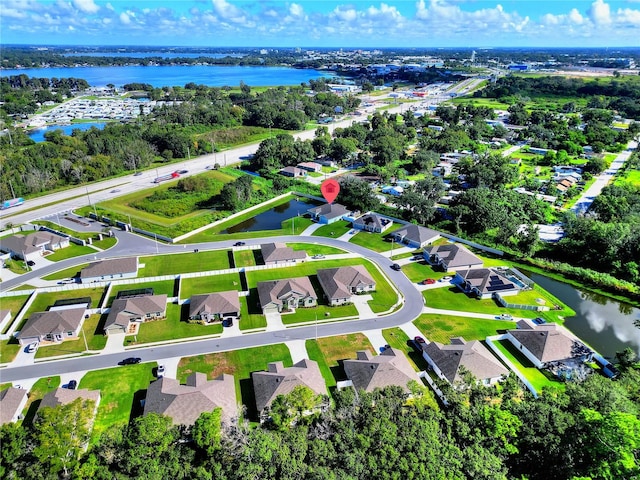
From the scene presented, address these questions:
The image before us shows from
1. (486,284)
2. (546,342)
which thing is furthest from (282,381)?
(486,284)

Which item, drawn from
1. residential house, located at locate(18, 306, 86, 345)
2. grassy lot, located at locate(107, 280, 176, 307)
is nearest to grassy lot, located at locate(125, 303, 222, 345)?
grassy lot, located at locate(107, 280, 176, 307)

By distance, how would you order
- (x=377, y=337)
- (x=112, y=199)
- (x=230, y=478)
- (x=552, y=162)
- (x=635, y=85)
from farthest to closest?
1. (x=635, y=85)
2. (x=552, y=162)
3. (x=112, y=199)
4. (x=377, y=337)
5. (x=230, y=478)

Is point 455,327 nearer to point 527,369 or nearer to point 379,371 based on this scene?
point 527,369

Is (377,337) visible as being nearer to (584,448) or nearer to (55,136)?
(584,448)

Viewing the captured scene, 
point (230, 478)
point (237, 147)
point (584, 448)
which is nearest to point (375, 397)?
point (230, 478)

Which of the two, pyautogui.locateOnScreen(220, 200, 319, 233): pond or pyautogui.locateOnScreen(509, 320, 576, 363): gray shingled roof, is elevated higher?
pyautogui.locateOnScreen(509, 320, 576, 363): gray shingled roof

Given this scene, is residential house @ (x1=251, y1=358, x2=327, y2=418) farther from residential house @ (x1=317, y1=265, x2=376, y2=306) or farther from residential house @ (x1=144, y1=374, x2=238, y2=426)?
residential house @ (x1=317, y1=265, x2=376, y2=306)
